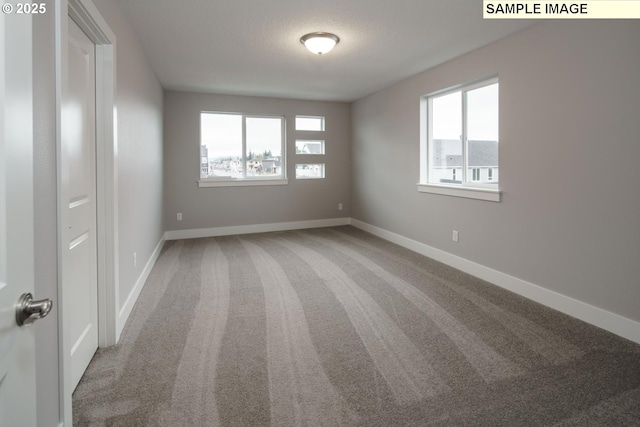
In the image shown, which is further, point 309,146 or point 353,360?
point 309,146

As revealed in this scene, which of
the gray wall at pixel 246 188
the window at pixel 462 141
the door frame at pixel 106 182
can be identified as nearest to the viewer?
the door frame at pixel 106 182

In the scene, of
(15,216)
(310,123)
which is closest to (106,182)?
(15,216)

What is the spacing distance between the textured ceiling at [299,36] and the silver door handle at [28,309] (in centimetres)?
257

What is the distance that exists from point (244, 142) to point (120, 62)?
357 centimetres

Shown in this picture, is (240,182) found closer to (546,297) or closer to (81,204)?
(81,204)

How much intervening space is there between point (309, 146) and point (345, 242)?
2.10 m

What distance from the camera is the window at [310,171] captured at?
6.58 meters

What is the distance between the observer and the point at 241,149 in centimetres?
620

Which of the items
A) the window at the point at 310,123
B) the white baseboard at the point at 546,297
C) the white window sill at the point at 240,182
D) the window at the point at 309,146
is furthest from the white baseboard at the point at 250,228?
the white baseboard at the point at 546,297

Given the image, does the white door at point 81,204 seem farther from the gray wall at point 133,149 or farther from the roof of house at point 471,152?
the roof of house at point 471,152

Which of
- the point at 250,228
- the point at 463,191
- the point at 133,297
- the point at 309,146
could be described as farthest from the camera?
the point at 309,146

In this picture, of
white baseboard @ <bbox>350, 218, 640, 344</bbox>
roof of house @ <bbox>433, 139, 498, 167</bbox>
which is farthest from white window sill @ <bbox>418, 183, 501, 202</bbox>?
white baseboard @ <bbox>350, 218, 640, 344</bbox>

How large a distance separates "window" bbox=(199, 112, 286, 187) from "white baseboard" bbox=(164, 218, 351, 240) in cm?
74

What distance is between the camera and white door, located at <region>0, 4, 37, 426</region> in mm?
730
